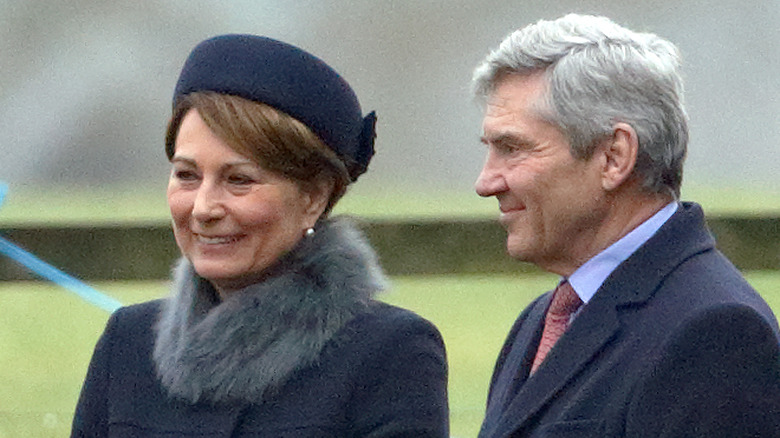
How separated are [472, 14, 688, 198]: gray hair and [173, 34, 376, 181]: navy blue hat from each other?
0.29 metres

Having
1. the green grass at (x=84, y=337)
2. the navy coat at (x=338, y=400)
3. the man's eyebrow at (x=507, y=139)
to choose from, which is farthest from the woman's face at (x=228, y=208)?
the green grass at (x=84, y=337)

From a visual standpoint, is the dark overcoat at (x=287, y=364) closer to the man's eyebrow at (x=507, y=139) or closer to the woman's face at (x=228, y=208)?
the woman's face at (x=228, y=208)

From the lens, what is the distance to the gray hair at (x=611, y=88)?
6.77 ft

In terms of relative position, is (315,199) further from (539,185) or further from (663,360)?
(663,360)

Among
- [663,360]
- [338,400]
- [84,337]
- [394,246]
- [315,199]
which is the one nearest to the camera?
[663,360]

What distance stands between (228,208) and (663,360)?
70 cm

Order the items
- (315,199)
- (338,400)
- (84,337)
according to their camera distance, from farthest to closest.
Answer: (84,337) < (315,199) < (338,400)

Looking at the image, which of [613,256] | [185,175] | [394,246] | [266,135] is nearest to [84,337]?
[394,246]

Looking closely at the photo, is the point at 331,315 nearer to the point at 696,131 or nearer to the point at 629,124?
the point at 629,124

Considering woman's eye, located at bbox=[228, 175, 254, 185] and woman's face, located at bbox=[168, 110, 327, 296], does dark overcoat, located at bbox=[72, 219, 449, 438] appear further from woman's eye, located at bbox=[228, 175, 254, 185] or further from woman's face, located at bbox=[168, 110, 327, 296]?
woman's eye, located at bbox=[228, 175, 254, 185]

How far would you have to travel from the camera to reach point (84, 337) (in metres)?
6.06

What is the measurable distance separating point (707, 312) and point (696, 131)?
331 centimetres

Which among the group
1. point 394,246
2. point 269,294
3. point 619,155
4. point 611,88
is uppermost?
point 611,88

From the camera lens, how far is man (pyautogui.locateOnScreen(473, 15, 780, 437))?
6.36ft
